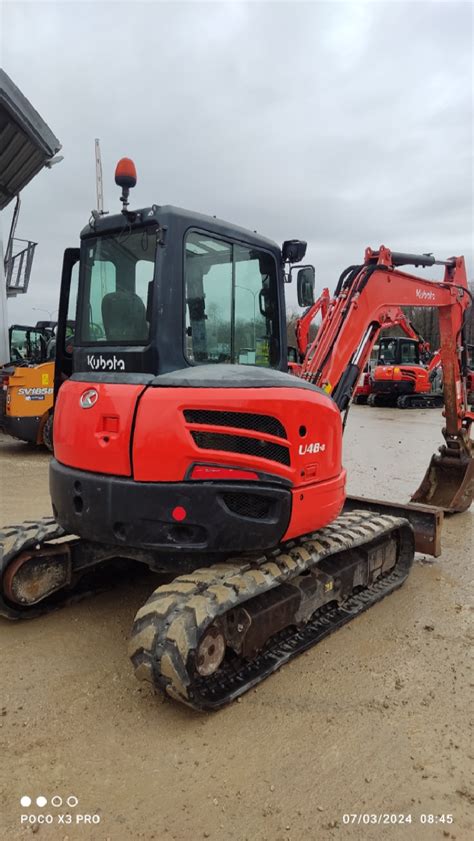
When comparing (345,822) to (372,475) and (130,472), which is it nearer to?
(130,472)

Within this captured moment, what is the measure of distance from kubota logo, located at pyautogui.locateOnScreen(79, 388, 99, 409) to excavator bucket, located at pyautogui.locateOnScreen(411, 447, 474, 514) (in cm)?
459

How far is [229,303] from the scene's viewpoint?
3.66m

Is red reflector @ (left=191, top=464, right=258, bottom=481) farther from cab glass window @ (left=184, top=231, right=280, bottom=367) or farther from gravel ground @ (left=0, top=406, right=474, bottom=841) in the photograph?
gravel ground @ (left=0, top=406, right=474, bottom=841)

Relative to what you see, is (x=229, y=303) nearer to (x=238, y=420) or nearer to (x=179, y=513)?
(x=238, y=420)

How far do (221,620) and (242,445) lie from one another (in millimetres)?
931

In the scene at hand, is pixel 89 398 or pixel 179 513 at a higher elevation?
pixel 89 398

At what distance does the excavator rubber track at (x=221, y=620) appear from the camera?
9.30 feet

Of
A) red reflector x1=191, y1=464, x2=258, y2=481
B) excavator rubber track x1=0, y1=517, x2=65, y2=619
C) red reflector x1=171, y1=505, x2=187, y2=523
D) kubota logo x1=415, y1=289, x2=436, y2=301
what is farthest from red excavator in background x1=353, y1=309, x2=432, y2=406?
red reflector x1=171, y1=505, x2=187, y2=523

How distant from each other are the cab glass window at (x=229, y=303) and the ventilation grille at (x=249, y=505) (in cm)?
82

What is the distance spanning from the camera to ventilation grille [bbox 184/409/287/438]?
10.1 ft

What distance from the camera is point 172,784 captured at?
2.53 meters

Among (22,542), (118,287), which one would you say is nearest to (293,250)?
(118,287)

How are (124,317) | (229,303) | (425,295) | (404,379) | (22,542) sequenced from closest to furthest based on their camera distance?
(124,317) < (229,303) < (22,542) < (425,295) < (404,379)

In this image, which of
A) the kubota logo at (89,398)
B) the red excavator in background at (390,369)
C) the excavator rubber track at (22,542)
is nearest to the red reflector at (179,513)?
the kubota logo at (89,398)
